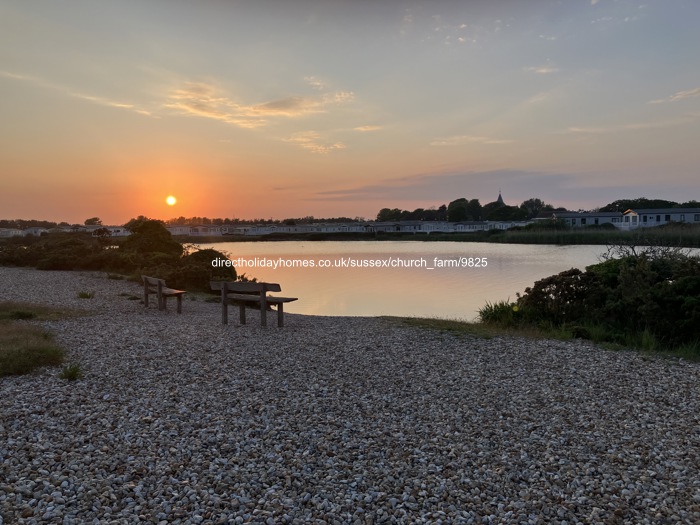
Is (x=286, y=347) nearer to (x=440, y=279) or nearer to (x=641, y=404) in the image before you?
(x=641, y=404)

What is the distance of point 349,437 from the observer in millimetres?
4582

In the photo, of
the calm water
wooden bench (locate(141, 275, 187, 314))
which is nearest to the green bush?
the calm water

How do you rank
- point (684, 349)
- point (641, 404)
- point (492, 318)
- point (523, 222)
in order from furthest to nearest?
point (523, 222)
point (492, 318)
point (684, 349)
point (641, 404)

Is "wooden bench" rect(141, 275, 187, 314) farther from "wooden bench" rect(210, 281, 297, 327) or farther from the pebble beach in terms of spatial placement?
the pebble beach

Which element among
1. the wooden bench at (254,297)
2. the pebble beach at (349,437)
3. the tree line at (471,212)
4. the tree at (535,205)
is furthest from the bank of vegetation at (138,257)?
the tree at (535,205)

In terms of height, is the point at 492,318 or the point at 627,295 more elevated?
the point at 627,295

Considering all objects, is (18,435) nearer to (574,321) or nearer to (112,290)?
(574,321)

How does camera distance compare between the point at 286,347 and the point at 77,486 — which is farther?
the point at 286,347

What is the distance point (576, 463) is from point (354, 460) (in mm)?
1868

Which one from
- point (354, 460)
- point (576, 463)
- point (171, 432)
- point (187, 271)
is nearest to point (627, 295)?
point (576, 463)

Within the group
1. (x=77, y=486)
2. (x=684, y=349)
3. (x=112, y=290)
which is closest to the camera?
(x=77, y=486)

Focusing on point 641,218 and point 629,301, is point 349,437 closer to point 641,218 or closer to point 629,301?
point 629,301

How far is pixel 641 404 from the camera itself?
552cm

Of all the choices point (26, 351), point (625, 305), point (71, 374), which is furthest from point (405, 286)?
point (71, 374)
